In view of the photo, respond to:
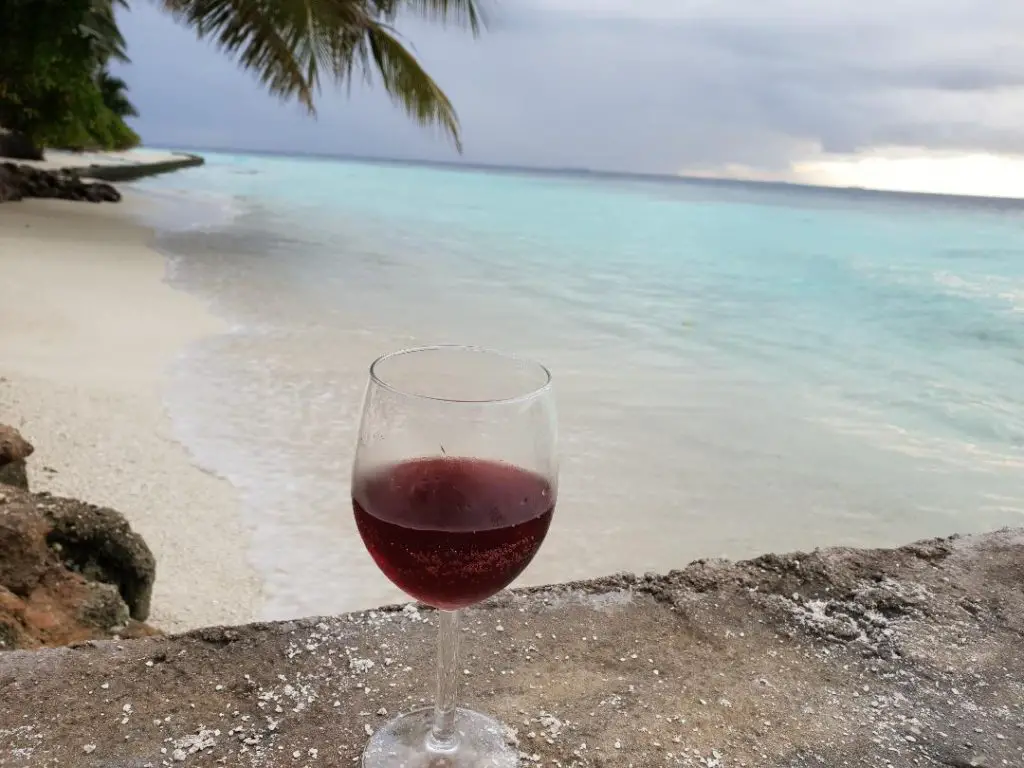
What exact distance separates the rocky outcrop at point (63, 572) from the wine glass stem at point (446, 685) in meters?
0.96

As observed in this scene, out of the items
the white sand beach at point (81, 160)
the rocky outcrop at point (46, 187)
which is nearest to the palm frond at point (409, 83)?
the rocky outcrop at point (46, 187)

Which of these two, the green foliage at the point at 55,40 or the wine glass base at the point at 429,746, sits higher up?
the green foliage at the point at 55,40

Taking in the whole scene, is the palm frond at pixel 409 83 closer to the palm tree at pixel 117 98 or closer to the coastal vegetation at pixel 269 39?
the coastal vegetation at pixel 269 39

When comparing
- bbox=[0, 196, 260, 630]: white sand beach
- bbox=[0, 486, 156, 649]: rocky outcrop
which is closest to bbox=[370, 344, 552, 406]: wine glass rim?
bbox=[0, 486, 156, 649]: rocky outcrop

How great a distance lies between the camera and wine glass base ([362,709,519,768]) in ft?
2.89

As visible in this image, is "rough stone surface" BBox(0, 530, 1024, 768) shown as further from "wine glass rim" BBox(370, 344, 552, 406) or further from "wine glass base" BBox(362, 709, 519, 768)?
"wine glass rim" BBox(370, 344, 552, 406)

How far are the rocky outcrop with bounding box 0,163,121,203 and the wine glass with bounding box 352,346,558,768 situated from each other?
56.2 feet

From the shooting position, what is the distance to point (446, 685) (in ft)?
2.81

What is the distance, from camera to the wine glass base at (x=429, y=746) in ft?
2.89

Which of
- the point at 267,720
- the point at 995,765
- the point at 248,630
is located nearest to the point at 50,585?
the point at 248,630

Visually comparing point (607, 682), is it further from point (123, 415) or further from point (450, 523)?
point (123, 415)

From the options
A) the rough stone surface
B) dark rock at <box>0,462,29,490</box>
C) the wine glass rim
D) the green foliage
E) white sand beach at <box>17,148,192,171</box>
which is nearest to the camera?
the wine glass rim

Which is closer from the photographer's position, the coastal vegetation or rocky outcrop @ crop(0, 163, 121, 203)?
the coastal vegetation

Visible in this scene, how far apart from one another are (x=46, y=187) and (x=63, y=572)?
57.1 feet
